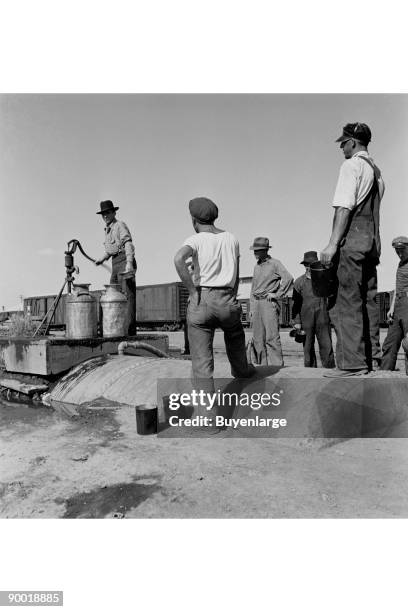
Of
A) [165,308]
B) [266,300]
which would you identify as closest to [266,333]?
[266,300]

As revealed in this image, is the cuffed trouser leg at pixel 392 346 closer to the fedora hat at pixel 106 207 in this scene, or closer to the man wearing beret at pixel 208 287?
the man wearing beret at pixel 208 287

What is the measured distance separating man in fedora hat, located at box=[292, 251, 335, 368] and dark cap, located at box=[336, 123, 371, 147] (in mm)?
3212

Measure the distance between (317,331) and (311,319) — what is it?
0.21 m

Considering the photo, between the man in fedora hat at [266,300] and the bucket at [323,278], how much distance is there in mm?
2887

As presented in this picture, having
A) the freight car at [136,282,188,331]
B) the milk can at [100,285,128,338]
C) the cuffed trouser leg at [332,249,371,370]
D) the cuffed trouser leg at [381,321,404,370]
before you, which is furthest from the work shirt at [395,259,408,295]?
the freight car at [136,282,188,331]

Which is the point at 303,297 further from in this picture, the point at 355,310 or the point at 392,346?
the point at 355,310

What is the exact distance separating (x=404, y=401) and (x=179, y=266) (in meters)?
2.16

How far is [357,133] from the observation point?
3.83m

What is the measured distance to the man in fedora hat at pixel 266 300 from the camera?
6699 millimetres

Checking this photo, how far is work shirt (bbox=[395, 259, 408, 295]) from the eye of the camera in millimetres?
6489


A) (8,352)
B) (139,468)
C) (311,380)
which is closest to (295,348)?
(8,352)

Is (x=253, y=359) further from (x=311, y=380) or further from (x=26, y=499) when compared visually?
(x=26, y=499)

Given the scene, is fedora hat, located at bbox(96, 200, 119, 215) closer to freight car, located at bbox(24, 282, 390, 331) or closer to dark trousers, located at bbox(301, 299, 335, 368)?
dark trousers, located at bbox(301, 299, 335, 368)

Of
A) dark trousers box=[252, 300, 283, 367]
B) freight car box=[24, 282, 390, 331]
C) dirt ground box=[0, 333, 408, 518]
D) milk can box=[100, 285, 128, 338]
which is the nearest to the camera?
dirt ground box=[0, 333, 408, 518]
